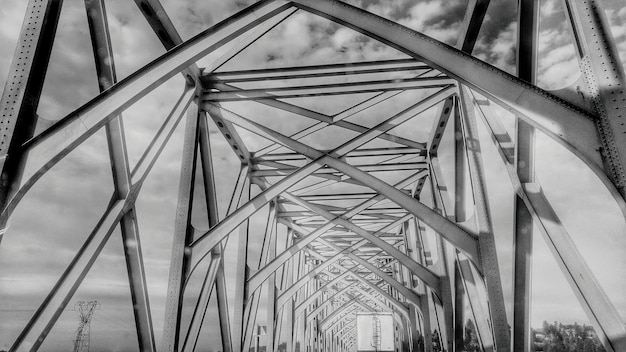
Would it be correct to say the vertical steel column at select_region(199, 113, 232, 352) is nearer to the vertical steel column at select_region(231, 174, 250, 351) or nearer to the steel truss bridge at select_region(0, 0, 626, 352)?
the steel truss bridge at select_region(0, 0, 626, 352)

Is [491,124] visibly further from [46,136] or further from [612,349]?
[46,136]

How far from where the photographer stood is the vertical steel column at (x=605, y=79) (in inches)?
143

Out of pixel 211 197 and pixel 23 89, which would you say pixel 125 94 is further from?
pixel 211 197

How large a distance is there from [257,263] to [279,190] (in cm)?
517

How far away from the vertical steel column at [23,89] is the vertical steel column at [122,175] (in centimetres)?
69

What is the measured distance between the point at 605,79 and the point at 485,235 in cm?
441

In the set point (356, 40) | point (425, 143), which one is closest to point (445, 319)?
point (425, 143)

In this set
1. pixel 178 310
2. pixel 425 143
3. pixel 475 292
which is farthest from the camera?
pixel 425 143

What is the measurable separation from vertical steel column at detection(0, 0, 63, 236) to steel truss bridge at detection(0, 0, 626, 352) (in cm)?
2

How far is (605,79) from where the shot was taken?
373 cm

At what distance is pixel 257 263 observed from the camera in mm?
13828

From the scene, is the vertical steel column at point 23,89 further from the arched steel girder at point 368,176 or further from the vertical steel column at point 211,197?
the vertical steel column at point 211,197

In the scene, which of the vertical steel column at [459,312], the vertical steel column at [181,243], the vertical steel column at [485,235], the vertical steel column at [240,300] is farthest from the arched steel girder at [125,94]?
the vertical steel column at [459,312]

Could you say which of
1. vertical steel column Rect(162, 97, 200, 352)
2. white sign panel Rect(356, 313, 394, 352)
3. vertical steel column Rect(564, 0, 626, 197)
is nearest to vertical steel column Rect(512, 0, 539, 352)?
vertical steel column Rect(564, 0, 626, 197)
